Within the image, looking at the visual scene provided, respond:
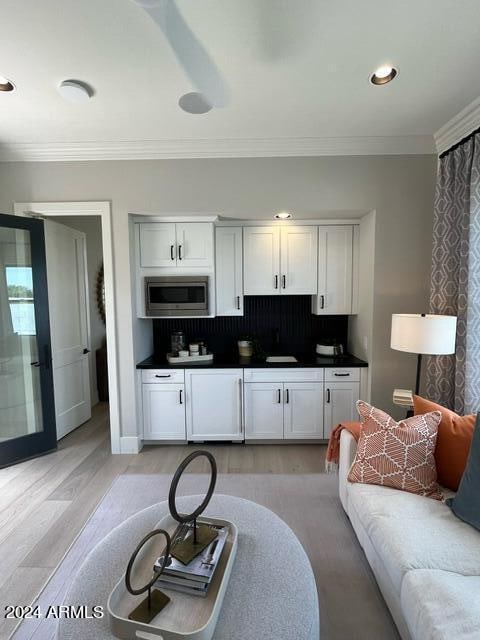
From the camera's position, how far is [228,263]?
3.15 meters

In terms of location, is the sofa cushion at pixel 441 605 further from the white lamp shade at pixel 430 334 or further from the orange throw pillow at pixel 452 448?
the white lamp shade at pixel 430 334

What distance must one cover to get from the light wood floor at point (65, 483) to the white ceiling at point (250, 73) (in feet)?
9.32

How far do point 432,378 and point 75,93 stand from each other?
342cm

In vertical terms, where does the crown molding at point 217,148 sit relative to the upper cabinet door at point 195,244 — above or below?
above

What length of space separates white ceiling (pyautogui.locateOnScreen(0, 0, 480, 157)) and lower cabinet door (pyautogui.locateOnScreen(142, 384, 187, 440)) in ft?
7.36

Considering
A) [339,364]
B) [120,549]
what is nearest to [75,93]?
[120,549]

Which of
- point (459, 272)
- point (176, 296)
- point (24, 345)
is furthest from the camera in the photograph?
point (176, 296)

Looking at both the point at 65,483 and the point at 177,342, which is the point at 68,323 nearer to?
the point at 177,342

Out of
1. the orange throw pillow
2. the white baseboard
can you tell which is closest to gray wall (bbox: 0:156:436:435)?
the orange throw pillow

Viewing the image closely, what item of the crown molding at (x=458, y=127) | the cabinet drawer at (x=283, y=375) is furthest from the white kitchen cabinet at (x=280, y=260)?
the crown molding at (x=458, y=127)

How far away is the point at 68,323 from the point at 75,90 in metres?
2.29

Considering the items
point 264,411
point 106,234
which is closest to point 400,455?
point 264,411

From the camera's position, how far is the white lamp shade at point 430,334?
204cm

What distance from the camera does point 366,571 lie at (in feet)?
5.41
